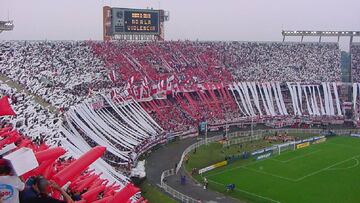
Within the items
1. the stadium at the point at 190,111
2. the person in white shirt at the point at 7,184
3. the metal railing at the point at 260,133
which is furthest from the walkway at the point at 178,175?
the person in white shirt at the point at 7,184

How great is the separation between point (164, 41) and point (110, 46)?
8936 mm

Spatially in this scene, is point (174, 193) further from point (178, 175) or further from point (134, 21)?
point (134, 21)

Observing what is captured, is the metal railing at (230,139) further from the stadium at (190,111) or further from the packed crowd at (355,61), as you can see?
the packed crowd at (355,61)

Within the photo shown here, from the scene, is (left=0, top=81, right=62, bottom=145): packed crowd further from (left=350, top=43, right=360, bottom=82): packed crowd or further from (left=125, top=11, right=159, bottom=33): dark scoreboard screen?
(left=350, top=43, right=360, bottom=82): packed crowd

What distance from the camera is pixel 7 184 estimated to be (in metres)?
4.34

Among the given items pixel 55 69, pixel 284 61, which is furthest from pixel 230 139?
pixel 284 61

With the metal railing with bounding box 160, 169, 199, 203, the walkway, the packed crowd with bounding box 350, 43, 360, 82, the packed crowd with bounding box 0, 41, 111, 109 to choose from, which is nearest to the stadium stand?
the packed crowd with bounding box 0, 41, 111, 109

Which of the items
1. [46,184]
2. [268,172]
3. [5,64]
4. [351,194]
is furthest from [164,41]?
[46,184]

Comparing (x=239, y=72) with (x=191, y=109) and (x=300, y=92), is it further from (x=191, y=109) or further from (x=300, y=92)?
(x=191, y=109)

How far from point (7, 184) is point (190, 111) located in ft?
147

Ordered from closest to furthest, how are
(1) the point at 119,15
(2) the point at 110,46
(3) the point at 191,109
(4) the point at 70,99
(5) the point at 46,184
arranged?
1. (5) the point at 46,184
2. (4) the point at 70,99
3. (3) the point at 191,109
4. (2) the point at 110,46
5. (1) the point at 119,15

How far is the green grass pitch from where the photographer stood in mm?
29177

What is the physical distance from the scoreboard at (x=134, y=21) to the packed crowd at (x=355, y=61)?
27134 millimetres

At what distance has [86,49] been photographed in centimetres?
5025
